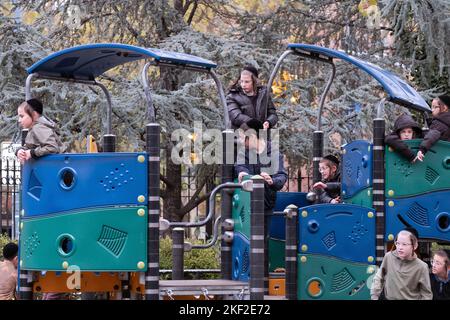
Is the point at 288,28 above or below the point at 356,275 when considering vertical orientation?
above

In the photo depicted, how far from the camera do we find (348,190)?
10891mm

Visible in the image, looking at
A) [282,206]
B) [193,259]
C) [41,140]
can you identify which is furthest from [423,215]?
[193,259]

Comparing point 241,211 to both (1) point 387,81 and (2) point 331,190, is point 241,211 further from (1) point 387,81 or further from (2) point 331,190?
(1) point 387,81

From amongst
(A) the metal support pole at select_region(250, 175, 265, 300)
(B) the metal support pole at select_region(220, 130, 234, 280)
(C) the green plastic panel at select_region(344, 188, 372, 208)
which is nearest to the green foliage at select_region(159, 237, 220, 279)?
(B) the metal support pole at select_region(220, 130, 234, 280)

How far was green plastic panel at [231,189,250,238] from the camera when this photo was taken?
992 centimetres

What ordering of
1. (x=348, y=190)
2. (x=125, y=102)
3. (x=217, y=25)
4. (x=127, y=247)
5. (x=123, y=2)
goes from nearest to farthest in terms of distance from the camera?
(x=127, y=247) < (x=348, y=190) < (x=125, y=102) < (x=123, y=2) < (x=217, y=25)

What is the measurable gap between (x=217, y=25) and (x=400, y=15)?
14.7 ft

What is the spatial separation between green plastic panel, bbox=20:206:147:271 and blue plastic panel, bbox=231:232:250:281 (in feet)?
4.33

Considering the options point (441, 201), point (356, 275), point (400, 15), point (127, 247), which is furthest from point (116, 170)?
point (400, 15)

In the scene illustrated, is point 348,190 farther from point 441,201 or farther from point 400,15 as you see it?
point 400,15

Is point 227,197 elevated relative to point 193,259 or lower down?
elevated

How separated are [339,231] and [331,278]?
462 mm

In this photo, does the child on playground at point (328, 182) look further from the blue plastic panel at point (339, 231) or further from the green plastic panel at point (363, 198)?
the blue plastic panel at point (339, 231)

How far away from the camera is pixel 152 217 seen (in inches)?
359
